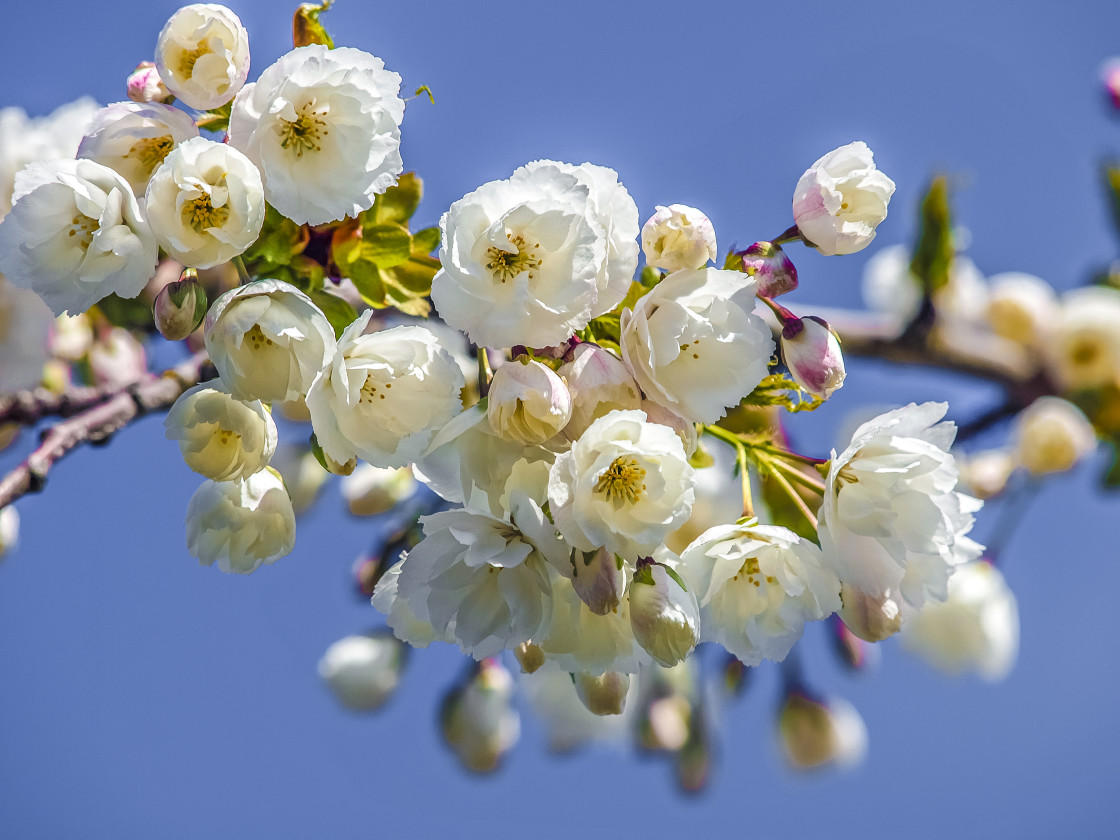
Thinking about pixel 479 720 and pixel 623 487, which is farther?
pixel 479 720

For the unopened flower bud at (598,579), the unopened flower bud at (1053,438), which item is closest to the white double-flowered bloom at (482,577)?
the unopened flower bud at (598,579)

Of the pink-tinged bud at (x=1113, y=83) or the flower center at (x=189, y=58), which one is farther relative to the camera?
the pink-tinged bud at (x=1113, y=83)

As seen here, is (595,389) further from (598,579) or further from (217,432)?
(217,432)

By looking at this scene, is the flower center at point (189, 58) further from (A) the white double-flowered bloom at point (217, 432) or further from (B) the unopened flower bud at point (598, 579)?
(B) the unopened flower bud at point (598, 579)

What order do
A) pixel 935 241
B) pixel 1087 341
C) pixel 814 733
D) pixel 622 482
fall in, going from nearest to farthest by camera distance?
pixel 622 482, pixel 935 241, pixel 814 733, pixel 1087 341

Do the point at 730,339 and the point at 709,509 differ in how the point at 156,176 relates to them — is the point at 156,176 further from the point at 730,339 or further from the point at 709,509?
the point at 709,509

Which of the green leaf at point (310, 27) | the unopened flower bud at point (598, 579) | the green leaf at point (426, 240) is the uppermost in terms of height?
the green leaf at point (310, 27)

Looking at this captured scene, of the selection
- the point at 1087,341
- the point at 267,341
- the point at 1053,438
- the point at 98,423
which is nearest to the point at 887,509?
the point at 267,341
